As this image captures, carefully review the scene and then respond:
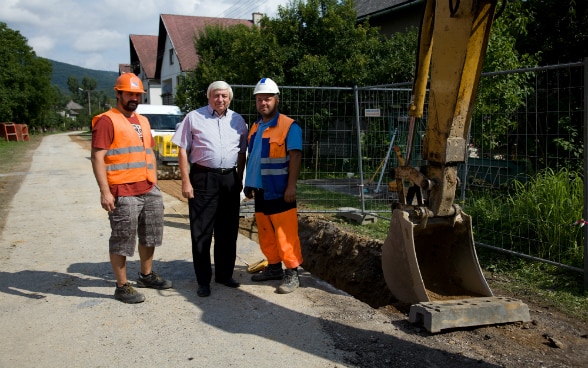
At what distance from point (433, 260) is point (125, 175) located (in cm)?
286

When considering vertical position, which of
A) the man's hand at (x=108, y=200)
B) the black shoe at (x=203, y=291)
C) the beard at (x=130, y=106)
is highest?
the beard at (x=130, y=106)

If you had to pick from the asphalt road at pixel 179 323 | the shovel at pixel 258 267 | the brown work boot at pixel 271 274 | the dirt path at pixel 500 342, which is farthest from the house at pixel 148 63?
the dirt path at pixel 500 342

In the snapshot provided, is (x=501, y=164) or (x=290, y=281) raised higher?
(x=501, y=164)

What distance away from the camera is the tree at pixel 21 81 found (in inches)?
1773

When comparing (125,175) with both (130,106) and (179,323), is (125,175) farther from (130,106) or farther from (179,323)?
(179,323)

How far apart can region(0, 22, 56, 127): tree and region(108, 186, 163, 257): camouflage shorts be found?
44969 millimetres

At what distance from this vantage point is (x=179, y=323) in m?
4.42

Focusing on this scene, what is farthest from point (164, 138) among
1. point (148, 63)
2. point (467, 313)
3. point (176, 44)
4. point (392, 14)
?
point (148, 63)

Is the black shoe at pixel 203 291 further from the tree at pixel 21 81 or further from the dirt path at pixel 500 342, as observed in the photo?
the tree at pixel 21 81

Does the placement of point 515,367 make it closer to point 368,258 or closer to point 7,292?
point 368,258

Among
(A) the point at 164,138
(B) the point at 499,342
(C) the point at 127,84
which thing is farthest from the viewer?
(A) the point at 164,138

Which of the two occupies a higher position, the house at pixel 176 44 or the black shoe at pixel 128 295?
the house at pixel 176 44

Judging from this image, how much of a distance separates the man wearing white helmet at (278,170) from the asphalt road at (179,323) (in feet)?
1.40

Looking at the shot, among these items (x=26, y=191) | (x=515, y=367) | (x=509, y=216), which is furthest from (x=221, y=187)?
(x=26, y=191)
